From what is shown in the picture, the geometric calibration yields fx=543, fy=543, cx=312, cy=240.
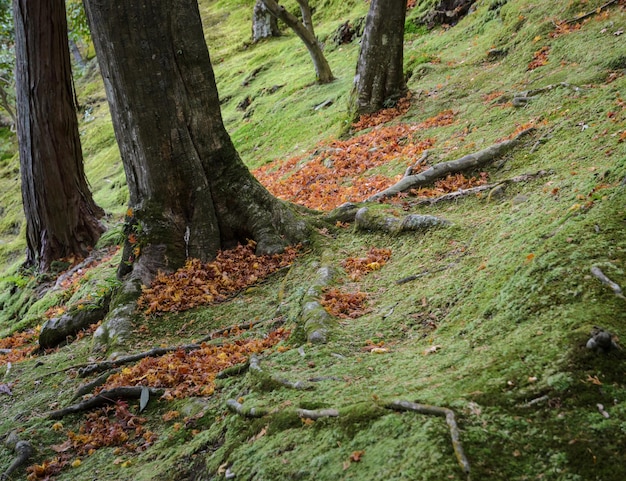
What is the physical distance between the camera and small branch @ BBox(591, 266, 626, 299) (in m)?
2.70

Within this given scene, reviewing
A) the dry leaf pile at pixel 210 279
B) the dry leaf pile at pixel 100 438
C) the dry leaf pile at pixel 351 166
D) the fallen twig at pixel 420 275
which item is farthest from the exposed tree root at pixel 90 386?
the dry leaf pile at pixel 351 166

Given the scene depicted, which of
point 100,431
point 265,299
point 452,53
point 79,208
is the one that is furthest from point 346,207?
point 452,53

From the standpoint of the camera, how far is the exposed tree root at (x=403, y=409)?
210 cm

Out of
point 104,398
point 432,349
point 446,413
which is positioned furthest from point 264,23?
point 446,413

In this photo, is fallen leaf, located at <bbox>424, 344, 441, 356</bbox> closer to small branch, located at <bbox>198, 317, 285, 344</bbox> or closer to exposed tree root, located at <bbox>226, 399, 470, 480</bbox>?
exposed tree root, located at <bbox>226, 399, 470, 480</bbox>

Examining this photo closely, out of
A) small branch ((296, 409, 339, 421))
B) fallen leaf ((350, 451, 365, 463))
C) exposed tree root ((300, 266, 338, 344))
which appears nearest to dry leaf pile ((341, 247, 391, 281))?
exposed tree root ((300, 266, 338, 344))

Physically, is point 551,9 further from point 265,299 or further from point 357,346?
point 357,346

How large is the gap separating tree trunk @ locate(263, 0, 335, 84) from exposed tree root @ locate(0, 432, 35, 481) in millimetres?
12293

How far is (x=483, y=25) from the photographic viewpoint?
43.9ft

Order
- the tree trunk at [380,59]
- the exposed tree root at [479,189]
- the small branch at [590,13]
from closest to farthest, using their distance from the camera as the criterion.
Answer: the exposed tree root at [479,189] → the small branch at [590,13] → the tree trunk at [380,59]

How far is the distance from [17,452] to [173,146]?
3429 mm

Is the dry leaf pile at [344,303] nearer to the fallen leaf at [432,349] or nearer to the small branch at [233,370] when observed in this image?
the small branch at [233,370]

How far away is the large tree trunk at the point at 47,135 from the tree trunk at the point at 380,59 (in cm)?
584

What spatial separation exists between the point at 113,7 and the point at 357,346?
442cm
